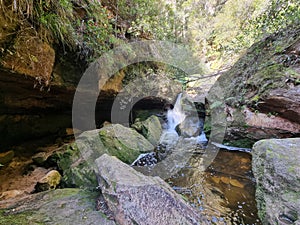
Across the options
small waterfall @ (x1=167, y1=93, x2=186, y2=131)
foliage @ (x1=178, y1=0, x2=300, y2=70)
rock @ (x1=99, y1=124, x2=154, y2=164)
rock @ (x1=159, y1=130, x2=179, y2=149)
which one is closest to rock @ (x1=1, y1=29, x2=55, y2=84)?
rock @ (x1=99, y1=124, x2=154, y2=164)

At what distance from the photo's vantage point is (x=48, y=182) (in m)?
2.47

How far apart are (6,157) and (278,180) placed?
444cm

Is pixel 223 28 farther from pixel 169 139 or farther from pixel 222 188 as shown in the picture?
pixel 222 188

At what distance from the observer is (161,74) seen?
21.1 ft

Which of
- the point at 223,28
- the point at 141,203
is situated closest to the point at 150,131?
the point at 141,203

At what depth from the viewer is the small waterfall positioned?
6.58 m

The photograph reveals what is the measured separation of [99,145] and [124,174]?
1.62 m

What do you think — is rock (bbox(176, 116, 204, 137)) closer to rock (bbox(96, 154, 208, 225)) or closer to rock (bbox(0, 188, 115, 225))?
rock (bbox(96, 154, 208, 225))

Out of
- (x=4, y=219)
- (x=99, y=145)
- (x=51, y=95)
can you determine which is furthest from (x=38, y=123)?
(x=4, y=219)

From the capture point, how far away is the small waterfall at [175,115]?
6577 mm

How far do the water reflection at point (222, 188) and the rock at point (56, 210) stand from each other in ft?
4.25

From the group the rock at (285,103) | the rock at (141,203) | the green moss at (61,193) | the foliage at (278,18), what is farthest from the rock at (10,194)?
the foliage at (278,18)

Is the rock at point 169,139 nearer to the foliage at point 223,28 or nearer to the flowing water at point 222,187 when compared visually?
the flowing water at point 222,187

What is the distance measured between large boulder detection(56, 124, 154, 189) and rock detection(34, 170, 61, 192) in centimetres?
13
